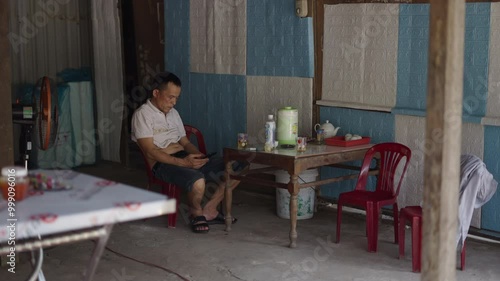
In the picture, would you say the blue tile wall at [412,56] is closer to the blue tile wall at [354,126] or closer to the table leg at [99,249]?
the blue tile wall at [354,126]

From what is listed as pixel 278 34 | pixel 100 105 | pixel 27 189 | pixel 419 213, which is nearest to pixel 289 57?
pixel 278 34

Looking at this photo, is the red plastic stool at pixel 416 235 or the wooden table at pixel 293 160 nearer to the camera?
the red plastic stool at pixel 416 235

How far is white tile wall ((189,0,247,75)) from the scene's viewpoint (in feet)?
23.6

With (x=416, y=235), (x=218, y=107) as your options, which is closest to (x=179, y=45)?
(x=218, y=107)

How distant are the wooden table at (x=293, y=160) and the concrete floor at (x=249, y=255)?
0.28m

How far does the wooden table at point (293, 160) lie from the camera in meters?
5.46

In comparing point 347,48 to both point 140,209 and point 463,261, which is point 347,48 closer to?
point 463,261

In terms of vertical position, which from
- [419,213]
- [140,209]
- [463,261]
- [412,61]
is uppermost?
[412,61]

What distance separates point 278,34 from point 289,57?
24 cm

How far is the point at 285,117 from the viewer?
594 cm

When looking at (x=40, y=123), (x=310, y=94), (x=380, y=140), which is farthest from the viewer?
(x=310, y=94)

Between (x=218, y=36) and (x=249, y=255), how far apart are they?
2.71 meters

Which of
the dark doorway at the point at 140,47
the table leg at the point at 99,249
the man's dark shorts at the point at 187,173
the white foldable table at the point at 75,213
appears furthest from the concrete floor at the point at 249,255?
the dark doorway at the point at 140,47

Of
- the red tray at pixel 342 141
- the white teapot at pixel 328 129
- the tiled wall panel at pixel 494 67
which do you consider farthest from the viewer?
the white teapot at pixel 328 129
